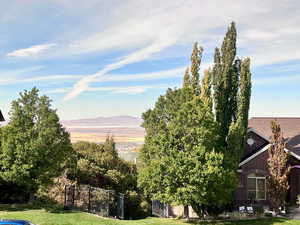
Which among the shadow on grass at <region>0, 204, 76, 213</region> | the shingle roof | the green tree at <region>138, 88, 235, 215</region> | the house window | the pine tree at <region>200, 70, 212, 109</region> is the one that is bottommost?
the shadow on grass at <region>0, 204, 76, 213</region>

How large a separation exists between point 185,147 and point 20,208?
1157 centimetres

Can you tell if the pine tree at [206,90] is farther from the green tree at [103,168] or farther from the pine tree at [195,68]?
the green tree at [103,168]

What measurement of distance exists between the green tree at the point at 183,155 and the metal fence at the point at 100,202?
291 centimetres

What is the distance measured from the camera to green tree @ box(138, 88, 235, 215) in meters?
21.2

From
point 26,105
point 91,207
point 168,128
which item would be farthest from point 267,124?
point 26,105

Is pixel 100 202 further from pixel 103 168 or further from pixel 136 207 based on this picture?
pixel 103 168

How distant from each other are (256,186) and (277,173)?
3.52 meters

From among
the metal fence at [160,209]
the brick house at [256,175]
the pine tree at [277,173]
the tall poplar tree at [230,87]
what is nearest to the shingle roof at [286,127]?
the brick house at [256,175]

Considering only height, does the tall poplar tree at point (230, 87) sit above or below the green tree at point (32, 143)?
above

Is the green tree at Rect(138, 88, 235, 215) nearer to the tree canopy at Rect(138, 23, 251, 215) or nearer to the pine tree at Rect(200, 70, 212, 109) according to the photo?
the tree canopy at Rect(138, 23, 251, 215)

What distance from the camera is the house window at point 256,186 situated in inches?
1147

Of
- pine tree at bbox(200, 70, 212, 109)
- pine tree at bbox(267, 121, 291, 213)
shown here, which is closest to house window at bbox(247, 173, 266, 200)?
pine tree at bbox(267, 121, 291, 213)

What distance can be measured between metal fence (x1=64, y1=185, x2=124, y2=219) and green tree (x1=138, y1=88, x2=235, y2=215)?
115 inches

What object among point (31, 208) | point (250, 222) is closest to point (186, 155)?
point (250, 222)
